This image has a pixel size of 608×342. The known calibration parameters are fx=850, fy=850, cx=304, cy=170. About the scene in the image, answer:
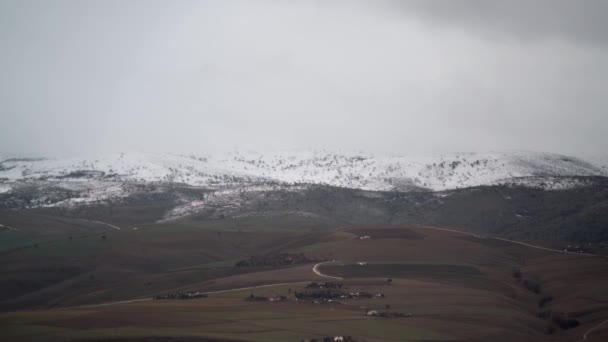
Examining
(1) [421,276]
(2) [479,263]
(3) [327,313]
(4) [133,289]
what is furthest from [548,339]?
(4) [133,289]

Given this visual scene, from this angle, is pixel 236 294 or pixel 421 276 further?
pixel 421 276

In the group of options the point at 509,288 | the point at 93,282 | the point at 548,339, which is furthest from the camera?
the point at 93,282

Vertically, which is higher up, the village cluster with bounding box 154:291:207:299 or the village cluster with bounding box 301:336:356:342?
the village cluster with bounding box 301:336:356:342

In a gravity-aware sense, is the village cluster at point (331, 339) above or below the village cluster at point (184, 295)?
above

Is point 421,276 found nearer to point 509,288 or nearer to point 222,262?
point 509,288

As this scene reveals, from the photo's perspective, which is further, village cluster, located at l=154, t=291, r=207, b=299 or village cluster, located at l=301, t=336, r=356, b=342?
village cluster, located at l=154, t=291, r=207, b=299

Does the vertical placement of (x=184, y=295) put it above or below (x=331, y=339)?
below

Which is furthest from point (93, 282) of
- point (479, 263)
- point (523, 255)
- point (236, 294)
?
point (523, 255)

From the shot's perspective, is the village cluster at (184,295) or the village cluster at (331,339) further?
the village cluster at (184,295)

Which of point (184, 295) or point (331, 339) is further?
point (184, 295)

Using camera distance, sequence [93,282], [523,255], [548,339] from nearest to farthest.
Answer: [548,339] → [93,282] → [523,255]
